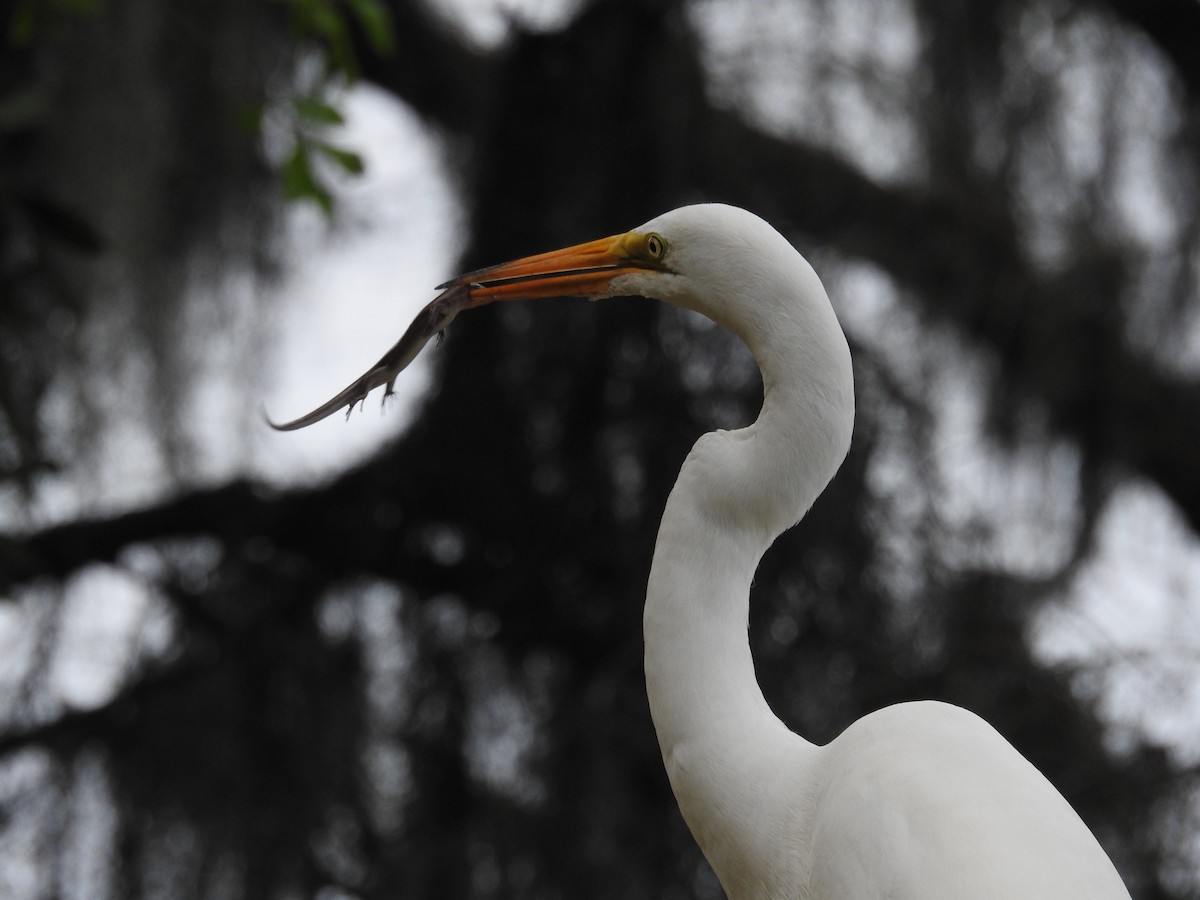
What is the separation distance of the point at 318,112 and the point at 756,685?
100 cm

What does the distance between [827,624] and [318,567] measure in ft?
2.83

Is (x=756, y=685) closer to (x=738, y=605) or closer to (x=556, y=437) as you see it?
(x=738, y=605)

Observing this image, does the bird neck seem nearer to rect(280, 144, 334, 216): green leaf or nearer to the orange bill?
the orange bill

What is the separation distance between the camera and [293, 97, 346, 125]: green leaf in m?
1.71

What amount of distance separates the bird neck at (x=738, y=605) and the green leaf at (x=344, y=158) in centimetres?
85

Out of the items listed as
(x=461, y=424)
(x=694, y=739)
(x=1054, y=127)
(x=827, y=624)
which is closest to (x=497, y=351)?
(x=461, y=424)

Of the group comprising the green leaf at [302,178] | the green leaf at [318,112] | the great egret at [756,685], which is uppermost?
the great egret at [756,685]

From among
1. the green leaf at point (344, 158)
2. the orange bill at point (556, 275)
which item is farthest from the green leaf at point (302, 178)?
the orange bill at point (556, 275)

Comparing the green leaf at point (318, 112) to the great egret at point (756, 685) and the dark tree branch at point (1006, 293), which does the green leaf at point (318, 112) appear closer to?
the great egret at point (756, 685)

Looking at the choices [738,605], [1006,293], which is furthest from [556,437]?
[738,605]

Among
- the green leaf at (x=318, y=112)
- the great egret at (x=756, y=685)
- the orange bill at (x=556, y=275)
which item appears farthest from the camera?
the green leaf at (x=318, y=112)

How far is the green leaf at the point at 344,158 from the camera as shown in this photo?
1712mm

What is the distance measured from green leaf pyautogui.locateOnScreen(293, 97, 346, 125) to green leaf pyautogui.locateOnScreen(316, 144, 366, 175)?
29 mm

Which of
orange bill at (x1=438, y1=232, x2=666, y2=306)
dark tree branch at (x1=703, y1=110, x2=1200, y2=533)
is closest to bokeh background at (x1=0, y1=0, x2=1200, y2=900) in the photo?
dark tree branch at (x1=703, y1=110, x2=1200, y2=533)
